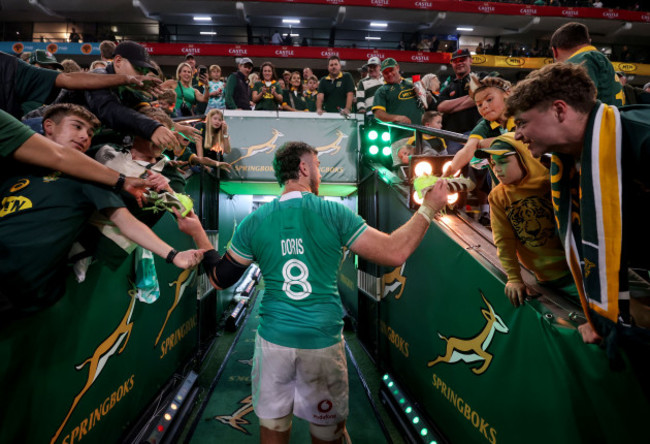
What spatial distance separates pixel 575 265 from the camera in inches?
52.2

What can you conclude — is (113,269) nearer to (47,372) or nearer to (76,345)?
(76,345)

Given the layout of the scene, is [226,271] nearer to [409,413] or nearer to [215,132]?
[409,413]

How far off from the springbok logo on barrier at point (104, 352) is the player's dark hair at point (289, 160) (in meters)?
1.50

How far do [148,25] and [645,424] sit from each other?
2449 centimetres

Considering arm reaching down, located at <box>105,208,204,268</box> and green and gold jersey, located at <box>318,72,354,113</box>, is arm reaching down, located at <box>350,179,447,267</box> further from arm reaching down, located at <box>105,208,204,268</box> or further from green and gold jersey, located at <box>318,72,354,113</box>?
green and gold jersey, located at <box>318,72,354,113</box>

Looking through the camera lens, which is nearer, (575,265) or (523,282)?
(575,265)

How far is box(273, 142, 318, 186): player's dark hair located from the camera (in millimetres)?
1984

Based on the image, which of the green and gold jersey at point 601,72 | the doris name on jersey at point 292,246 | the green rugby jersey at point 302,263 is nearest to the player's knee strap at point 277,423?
the green rugby jersey at point 302,263

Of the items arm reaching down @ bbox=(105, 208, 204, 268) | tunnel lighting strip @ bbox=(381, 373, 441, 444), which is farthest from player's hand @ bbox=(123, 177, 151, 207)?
tunnel lighting strip @ bbox=(381, 373, 441, 444)

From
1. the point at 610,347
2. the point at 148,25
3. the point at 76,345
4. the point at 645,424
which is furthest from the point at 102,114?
the point at 148,25

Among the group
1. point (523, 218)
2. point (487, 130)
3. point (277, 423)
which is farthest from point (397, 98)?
point (277, 423)

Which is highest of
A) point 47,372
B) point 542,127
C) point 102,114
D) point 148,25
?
point 148,25

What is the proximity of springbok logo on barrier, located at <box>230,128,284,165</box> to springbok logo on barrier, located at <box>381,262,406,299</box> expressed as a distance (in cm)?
303

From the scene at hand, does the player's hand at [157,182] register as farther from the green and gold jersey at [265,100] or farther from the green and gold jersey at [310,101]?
the green and gold jersey at [310,101]
